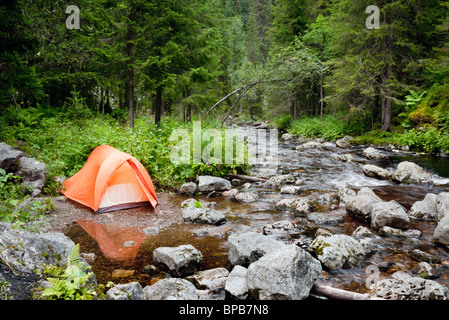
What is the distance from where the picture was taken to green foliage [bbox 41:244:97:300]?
289 centimetres

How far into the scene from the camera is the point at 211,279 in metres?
4.47

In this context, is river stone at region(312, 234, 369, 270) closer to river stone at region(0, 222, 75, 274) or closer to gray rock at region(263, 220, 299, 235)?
gray rock at region(263, 220, 299, 235)

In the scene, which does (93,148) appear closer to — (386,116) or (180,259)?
(180,259)

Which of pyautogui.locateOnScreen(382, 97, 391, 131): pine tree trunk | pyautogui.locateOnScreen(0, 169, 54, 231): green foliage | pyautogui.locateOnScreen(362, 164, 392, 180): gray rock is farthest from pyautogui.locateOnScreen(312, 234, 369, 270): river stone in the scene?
pyautogui.locateOnScreen(382, 97, 391, 131): pine tree trunk

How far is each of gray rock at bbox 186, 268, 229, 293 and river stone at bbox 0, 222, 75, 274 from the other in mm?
1946

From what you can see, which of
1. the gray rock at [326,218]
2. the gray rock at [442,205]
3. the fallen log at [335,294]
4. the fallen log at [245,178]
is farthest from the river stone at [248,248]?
the fallen log at [245,178]

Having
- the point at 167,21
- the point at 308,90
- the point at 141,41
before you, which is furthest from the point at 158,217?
the point at 308,90

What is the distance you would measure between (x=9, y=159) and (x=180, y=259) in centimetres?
582

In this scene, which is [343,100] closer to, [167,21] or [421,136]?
[421,136]

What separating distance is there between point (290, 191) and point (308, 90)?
75.1 ft

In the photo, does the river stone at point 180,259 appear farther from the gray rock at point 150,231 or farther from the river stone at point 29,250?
the river stone at point 29,250

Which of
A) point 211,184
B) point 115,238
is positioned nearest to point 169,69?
point 211,184

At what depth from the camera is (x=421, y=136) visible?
1645 cm

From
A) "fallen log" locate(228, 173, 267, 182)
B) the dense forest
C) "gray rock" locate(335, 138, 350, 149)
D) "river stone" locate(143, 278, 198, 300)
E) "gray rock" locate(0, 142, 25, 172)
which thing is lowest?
"river stone" locate(143, 278, 198, 300)
